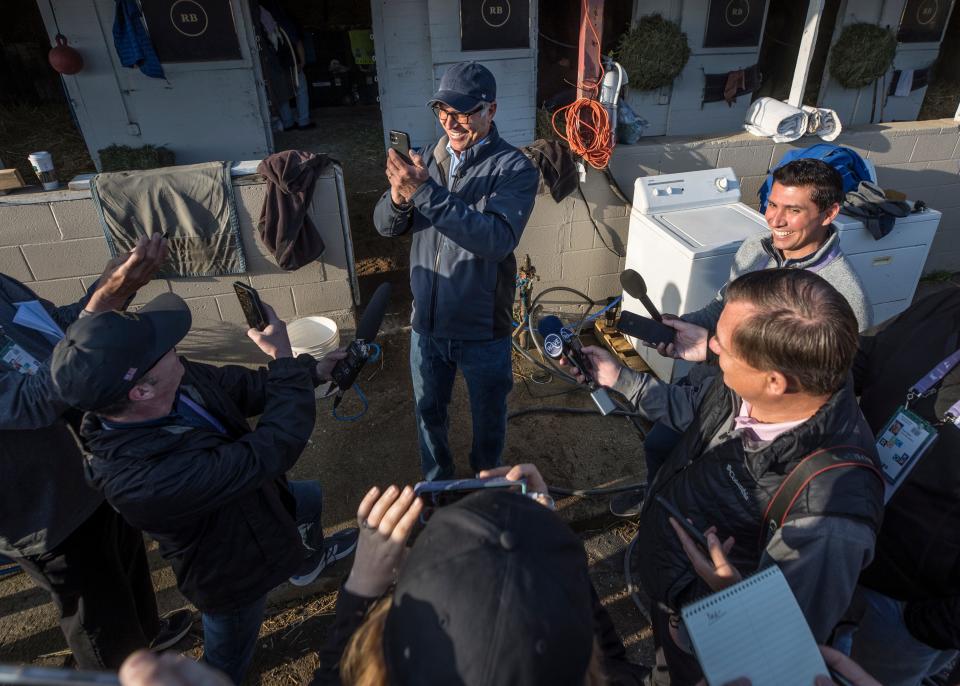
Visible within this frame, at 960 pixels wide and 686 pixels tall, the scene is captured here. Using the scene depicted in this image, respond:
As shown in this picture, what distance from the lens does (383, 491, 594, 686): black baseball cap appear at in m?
0.82

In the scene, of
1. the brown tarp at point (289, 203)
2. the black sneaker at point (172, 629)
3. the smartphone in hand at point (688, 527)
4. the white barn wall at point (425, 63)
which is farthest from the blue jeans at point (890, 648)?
the white barn wall at point (425, 63)

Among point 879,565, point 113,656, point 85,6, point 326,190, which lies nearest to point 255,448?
point 113,656

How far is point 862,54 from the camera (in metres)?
7.21

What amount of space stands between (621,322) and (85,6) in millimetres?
6738

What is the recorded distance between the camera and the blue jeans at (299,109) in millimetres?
7625

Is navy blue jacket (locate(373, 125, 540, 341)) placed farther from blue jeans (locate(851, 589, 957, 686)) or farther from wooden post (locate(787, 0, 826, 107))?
wooden post (locate(787, 0, 826, 107))

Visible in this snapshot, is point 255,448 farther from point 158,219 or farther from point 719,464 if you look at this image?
point 158,219

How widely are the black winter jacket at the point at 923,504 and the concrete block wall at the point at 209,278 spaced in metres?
3.12

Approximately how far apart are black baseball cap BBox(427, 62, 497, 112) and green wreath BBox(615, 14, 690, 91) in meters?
5.02

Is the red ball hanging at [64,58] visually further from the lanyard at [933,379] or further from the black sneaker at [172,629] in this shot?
the lanyard at [933,379]

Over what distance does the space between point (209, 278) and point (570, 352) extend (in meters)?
2.69

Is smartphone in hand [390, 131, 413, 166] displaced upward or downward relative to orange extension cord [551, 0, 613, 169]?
upward

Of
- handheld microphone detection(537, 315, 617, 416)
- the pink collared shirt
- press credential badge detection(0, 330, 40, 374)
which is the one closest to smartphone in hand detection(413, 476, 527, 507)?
the pink collared shirt

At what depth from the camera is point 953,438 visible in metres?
1.58
